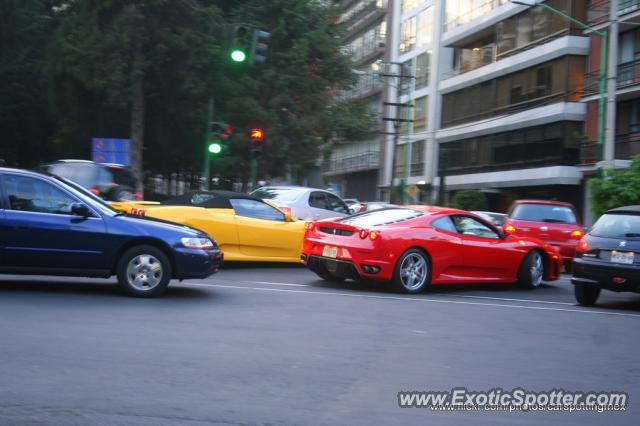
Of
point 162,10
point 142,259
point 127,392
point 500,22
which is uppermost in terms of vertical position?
point 500,22

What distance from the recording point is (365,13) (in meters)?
68.9

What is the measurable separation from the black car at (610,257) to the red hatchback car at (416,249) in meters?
1.61

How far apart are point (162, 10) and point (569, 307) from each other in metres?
25.5

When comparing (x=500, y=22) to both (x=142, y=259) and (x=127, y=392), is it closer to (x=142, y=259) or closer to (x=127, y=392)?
(x=142, y=259)

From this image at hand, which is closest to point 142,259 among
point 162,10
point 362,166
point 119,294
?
point 119,294

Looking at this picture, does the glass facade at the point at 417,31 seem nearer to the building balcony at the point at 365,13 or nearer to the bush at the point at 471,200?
the building balcony at the point at 365,13

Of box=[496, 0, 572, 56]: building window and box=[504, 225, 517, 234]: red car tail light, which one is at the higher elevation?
box=[496, 0, 572, 56]: building window

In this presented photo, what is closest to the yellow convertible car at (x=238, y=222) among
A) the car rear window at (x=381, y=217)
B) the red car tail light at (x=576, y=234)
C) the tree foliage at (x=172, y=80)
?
the car rear window at (x=381, y=217)

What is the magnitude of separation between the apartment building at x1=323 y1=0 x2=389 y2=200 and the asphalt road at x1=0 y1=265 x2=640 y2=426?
167 ft

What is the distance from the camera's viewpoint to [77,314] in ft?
26.7

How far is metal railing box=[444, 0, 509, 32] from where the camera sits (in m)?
42.2

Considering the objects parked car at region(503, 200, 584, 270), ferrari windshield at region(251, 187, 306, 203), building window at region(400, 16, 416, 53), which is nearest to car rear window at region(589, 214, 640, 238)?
parked car at region(503, 200, 584, 270)

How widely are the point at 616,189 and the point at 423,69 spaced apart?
106 feet

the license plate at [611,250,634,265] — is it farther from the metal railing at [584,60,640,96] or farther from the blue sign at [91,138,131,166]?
the metal railing at [584,60,640,96]
